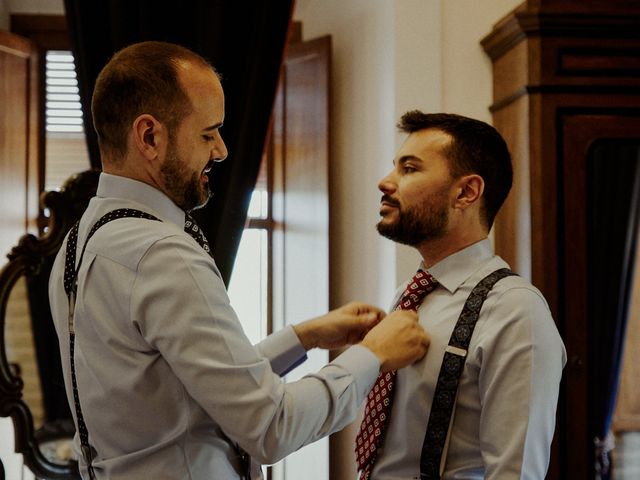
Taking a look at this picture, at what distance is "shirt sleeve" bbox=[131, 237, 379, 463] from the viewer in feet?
4.43

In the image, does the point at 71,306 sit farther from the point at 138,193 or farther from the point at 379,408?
the point at 379,408

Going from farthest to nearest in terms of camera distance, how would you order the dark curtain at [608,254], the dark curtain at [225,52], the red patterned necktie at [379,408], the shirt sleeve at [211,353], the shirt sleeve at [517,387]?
the dark curtain at [225,52]
the dark curtain at [608,254]
the red patterned necktie at [379,408]
the shirt sleeve at [517,387]
the shirt sleeve at [211,353]

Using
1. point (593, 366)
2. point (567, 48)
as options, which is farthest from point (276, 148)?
point (593, 366)

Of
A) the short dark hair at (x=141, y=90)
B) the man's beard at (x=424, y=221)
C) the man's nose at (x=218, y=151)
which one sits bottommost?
the man's beard at (x=424, y=221)

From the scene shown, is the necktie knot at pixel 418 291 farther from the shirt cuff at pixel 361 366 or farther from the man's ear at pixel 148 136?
the man's ear at pixel 148 136

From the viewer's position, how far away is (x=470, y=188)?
1862 mm

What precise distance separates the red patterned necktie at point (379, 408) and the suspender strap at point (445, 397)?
0.15 m

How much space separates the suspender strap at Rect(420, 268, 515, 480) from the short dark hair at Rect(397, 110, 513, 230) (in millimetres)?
322

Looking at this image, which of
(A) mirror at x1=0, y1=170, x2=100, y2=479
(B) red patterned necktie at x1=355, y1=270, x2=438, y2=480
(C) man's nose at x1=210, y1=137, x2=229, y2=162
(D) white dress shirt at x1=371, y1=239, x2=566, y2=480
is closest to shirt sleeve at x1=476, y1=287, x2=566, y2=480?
(D) white dress shirt at x1=371, y1=239, x2=566, y2=480

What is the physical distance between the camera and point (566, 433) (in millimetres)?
→ 2588

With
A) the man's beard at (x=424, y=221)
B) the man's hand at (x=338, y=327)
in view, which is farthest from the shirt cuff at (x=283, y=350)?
the man's beard at (x=424, y=221)

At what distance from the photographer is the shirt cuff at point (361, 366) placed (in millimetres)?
1483

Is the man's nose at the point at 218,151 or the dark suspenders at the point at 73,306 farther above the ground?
the man's nose at the point at 218,151

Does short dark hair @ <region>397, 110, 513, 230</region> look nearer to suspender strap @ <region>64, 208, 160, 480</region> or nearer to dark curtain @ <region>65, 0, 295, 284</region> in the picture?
suspender strap @ <region>64, 208, 160, 480</region>
